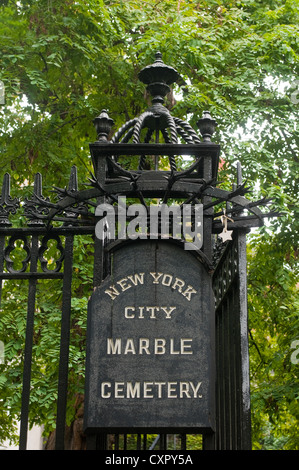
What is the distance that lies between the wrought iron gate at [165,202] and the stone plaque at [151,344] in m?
0.19

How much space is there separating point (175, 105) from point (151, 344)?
6.43 meters

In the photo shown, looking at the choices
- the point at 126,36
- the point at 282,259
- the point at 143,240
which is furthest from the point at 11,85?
the point at 143,240

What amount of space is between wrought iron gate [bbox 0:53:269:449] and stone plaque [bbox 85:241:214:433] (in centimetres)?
19

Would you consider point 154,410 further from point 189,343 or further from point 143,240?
point 143,240

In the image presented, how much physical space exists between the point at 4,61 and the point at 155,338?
7.28 m

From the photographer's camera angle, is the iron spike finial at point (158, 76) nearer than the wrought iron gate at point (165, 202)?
No

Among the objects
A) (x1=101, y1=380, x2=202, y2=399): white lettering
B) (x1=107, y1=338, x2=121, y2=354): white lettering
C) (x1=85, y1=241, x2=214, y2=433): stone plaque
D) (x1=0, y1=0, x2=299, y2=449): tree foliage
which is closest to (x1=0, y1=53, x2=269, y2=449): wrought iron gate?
(x1=85, y1=241, x2=214, y2=433): stone plaque

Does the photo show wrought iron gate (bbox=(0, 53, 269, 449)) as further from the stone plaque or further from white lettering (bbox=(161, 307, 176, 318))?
white lettering (bbox=(161, 307, 176, 318))

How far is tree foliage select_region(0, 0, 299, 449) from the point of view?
9.59 meters

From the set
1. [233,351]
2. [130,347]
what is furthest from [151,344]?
[233,351]

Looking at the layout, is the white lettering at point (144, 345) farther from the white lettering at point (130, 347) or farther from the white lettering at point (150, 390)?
the white lettering at point (150, 390)

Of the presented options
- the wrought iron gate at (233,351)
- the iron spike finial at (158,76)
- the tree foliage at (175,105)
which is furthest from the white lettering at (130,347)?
the tree foliage at (175,105)

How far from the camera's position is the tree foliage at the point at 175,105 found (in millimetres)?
9586
